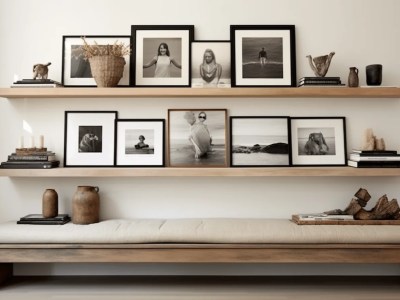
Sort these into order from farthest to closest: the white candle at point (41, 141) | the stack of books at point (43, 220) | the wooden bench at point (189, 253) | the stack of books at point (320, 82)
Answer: the white candle at point (41, 141), the stack of books at point (320, 82), the stack of books at point (43, 220), the wooden bench at point (189, 253)

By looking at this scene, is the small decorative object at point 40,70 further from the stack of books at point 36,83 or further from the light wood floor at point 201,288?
the light wood floor at point 201,288

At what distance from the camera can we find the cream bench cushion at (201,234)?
9.04 ft

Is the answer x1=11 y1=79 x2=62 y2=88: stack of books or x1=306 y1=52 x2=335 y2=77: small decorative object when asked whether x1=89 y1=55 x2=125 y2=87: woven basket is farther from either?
x1=306 y1=52 x2=335 y2=77: small decorative object

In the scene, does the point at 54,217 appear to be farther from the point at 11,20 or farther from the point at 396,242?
the point at 396,242

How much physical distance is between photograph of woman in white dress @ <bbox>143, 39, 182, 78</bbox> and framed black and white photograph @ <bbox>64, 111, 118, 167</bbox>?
0.47m

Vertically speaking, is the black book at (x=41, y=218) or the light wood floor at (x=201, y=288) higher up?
the black book at (x=41, y=218)

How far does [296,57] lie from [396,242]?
164 centimetres

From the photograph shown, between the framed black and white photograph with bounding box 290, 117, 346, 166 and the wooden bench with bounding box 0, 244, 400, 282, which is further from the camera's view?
the framed black and white photograph with bounding box 290, 117, 346, 166

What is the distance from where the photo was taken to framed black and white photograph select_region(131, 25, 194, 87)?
10.9 feet

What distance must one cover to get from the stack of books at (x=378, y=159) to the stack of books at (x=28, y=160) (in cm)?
244

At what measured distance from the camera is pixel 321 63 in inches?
124

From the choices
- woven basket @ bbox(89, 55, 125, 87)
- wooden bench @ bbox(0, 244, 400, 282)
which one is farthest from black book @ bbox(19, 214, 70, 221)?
woven basket @ bbox(89, 55, 125, 87)

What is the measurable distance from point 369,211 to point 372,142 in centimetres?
55

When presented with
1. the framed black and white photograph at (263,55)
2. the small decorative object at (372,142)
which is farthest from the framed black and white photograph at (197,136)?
the small decorative object at (372,142)
